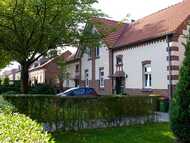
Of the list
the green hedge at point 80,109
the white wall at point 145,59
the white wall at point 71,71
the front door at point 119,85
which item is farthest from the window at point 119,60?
the green hedge at point 80,109

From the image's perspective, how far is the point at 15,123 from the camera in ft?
17.6

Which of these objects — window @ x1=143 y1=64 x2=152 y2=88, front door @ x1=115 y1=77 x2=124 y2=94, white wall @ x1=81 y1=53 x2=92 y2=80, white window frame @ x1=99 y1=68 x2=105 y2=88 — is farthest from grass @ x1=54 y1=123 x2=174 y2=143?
white wall @ x1=81 y1=53 x2=92 y2=80

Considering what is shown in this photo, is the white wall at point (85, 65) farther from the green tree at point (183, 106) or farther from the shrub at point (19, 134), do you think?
the shrub at point (19, 134)

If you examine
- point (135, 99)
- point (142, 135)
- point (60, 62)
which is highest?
point (60, 62)

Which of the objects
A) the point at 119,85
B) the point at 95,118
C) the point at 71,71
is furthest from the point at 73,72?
the point at 95,118

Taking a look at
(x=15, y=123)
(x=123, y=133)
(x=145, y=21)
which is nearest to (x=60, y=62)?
(x=145, y=21)

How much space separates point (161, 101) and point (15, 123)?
20488 millimetres

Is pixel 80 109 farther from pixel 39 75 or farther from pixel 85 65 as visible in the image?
pixel 39 75

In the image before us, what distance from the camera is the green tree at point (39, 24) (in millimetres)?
22094

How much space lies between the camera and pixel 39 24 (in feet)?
73.7

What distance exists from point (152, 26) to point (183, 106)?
21131 millimetres

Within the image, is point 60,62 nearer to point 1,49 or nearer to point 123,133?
point 1,49

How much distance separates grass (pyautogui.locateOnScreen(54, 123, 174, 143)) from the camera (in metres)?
12.6

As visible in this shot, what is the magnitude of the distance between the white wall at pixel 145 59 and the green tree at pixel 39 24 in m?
5.93
